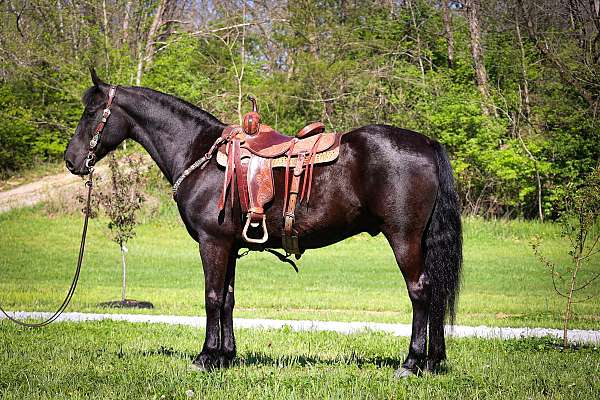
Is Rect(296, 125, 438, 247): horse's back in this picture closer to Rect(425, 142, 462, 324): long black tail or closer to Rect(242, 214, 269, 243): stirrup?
Rect(425, 142, 462, 324): long black tail

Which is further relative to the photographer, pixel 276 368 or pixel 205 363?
pixel 276 368

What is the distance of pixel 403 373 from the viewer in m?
6.18

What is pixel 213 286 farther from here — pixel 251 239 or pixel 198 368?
pixel 198 368

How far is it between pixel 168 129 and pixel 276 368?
246 cm

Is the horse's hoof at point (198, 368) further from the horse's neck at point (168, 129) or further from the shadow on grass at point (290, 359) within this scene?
the horse's neck at point (168, 129)

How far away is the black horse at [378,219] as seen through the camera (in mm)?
6250

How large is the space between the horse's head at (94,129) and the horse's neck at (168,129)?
135mm

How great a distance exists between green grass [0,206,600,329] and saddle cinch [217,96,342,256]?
5.46 meters

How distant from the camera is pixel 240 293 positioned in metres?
15.0

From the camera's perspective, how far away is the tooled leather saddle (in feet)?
20.9

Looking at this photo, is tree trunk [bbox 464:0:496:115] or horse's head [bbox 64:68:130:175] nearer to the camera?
horse's head [bbox 64:68:130:175]

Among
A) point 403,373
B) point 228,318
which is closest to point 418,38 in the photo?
point 228,318

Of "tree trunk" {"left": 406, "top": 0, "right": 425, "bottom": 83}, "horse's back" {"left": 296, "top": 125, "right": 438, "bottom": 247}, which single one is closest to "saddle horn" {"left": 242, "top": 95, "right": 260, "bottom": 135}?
"horse's back" {"left": 296, "top": 125, "right": 438, "bottom": 247}

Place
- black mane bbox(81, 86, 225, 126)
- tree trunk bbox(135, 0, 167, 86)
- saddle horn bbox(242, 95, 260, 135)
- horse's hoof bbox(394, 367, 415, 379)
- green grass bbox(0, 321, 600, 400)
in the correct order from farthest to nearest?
1. tree trunk bbox(135, 0, 167, 86)
2. black mane bbox(81, 86, 225, 126)
3. saddle horn bbox(242, 95, 260, 135)
4. horse's hoof bbox(394, 367, 415, 379)
5. green grass bbox(0, 321, 600, 400)
